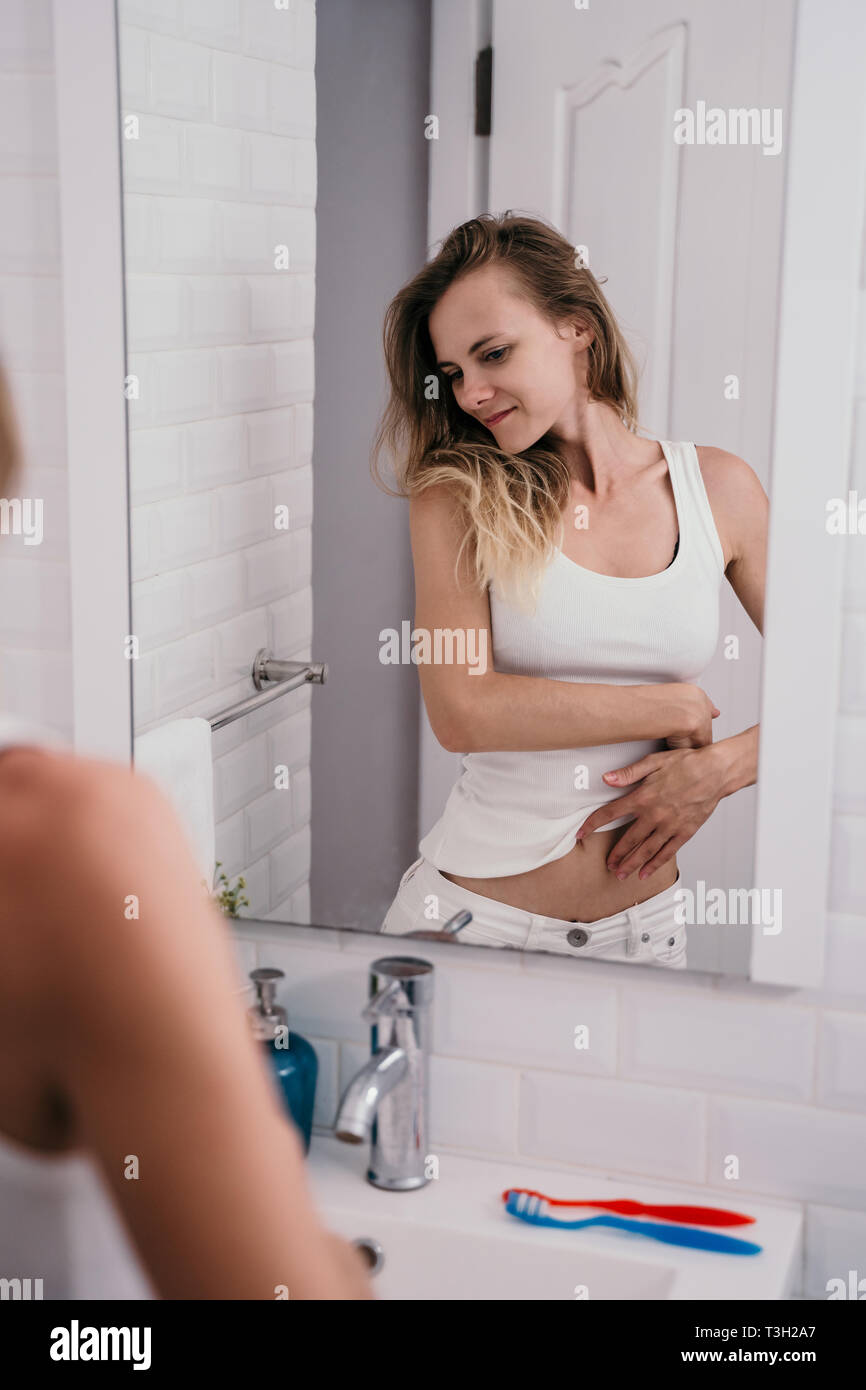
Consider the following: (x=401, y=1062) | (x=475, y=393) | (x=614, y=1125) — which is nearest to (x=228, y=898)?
(x=401, y=1062)

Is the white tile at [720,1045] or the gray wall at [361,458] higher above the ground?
the gray wall at [361,458]

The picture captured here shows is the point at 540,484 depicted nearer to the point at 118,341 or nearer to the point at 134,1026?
the point at 118,341

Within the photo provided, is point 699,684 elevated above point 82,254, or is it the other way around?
point 82,254

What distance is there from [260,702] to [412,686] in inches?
5.6

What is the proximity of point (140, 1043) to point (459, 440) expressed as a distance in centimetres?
73

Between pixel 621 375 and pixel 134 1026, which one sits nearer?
pixel 134 1026

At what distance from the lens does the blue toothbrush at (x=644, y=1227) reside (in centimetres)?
96

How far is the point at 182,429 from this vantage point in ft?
3.59

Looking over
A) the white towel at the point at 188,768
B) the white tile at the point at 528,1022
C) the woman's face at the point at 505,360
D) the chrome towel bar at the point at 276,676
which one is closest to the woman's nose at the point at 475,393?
the woman's face at the point at 505,360

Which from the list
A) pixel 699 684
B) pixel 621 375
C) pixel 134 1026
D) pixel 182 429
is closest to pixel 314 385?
pixel 182 429

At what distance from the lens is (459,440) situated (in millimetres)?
993

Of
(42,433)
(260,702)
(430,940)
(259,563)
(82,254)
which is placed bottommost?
(430,940)

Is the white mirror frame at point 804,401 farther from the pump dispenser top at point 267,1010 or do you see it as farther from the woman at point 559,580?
the pump dispenser top at point 267,1010

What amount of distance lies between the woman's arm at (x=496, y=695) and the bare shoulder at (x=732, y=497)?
0.39 ft
